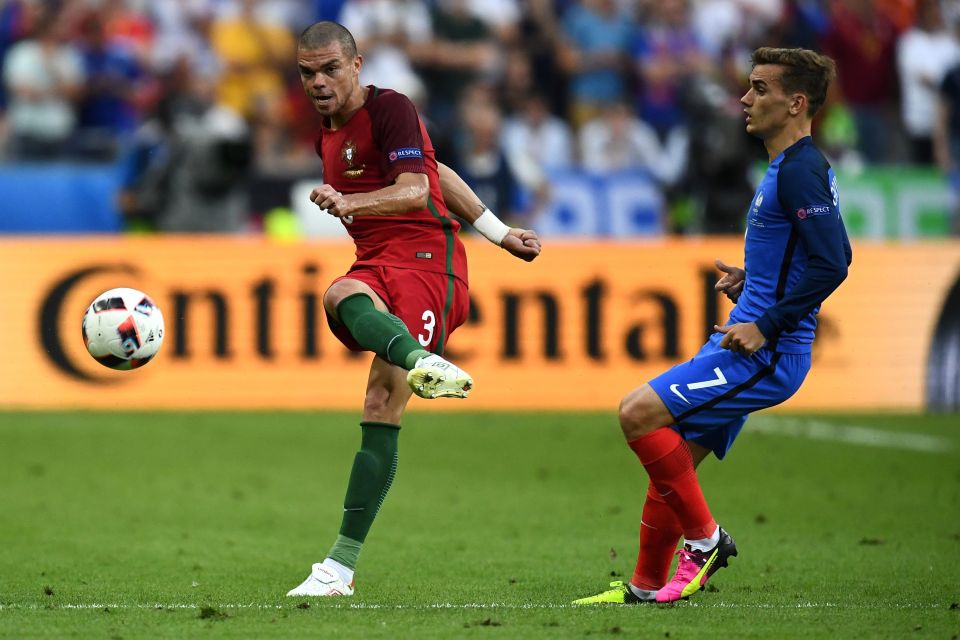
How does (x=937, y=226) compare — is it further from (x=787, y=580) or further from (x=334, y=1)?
(x=787, y=580)

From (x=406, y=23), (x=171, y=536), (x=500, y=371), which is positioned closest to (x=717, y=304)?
(x=500, y=371)

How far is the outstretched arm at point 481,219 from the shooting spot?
24.2ft

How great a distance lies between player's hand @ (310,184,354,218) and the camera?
649cm

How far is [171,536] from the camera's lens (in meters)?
8.87

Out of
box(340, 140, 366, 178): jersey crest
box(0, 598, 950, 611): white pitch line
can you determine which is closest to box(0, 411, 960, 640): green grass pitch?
box(0, 598, 950, 611): white pitch line

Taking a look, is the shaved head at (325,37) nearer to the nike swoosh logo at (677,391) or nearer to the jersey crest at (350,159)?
the jersey crest at (350,159)

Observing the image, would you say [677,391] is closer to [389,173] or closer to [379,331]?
[379,331]

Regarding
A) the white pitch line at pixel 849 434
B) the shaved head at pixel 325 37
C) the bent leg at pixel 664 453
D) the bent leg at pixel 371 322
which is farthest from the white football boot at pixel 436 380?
the white pitch line at pixel 849 434

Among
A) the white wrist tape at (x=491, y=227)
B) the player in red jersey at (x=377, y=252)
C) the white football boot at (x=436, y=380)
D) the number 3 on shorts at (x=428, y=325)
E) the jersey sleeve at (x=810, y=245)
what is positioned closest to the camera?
the jersey sleeve at (x=810, y=245)

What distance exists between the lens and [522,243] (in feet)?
24.2

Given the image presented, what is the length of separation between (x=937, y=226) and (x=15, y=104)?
33.4 ft

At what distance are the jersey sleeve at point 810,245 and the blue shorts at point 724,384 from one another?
8.4 inches

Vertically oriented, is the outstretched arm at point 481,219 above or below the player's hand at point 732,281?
above

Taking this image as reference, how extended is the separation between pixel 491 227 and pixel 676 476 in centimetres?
163
